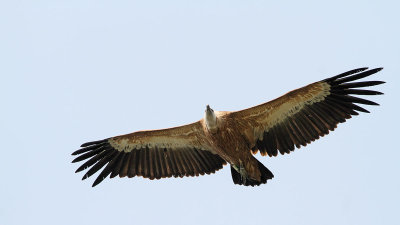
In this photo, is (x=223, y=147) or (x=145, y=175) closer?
(x=223, y=147)

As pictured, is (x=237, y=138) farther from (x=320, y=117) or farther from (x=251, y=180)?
(x=320, y=117)

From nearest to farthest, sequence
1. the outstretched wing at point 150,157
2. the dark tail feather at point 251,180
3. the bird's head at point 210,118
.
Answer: the bird's head at point 210,118 < the dark tail feather at point 251,180 < the outstretched wing at point 150,157

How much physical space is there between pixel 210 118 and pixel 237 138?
3.02 ft

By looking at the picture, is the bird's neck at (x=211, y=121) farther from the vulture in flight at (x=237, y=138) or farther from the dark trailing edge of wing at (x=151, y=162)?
the dark trailing edge of wing at (x=151, y=162)

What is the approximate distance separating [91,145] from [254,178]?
375cm

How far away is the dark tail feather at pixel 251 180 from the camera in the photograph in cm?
1652

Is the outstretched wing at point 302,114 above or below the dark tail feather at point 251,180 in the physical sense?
above

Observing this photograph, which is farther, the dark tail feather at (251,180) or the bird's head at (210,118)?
the dark tail feather at (251,180)

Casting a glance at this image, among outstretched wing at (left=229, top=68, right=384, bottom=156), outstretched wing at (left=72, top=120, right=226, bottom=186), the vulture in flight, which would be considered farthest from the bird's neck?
outstretched wing at (left=72, top=120, right=226, bottom=186)

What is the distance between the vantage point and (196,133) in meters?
16.9

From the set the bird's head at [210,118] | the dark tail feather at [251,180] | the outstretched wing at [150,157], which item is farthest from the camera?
the outstretched wing at [150,157]

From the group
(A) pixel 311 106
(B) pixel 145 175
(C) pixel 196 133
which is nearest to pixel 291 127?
(A) pixel 311 106

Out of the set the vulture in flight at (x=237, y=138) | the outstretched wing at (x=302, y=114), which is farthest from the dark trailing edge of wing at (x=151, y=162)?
the outstretched wing at (x=302, y=114)

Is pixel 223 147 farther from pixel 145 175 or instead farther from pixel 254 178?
pixel 145 175
